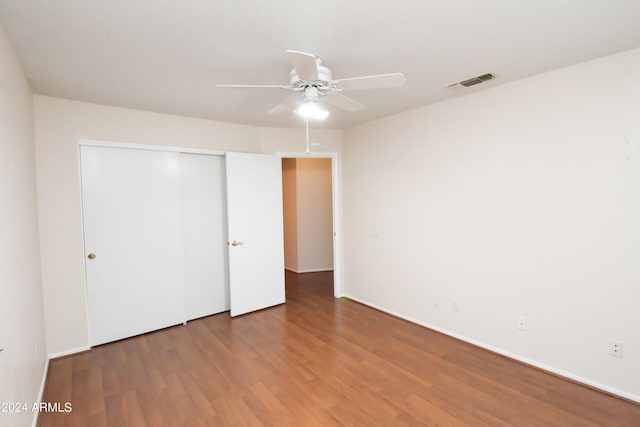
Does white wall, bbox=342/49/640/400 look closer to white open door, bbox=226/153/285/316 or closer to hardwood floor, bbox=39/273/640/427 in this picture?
hardwood floor, bbox=39/273/640/427

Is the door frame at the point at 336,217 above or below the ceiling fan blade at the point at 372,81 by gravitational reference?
below

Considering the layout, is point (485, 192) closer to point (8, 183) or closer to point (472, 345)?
point (472, 345)

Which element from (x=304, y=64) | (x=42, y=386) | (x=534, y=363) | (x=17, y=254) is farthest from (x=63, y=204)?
(x=534, y=363)

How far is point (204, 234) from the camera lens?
3.84 meters

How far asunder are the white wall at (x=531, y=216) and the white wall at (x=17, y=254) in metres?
3.34

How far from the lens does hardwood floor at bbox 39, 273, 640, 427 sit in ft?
6.68

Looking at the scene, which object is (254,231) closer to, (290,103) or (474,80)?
(290,103)

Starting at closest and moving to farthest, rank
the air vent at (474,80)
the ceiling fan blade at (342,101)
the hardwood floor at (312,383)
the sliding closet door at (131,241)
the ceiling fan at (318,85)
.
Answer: the ceiling fan at (318,85) → the hardwood floor at (312,383) → the ceiling fan blade at (342,101) → the air vent at (474,80) → the sliding closet door at (131,241)

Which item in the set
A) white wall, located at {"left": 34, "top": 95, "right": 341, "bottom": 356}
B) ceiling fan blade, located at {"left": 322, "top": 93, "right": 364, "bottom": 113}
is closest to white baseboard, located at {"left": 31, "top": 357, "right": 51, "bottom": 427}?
white wall, located at {"left": 34, "top": 95, "right": 341, "bottom": 356}

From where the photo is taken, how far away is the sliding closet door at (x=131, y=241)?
121 inches

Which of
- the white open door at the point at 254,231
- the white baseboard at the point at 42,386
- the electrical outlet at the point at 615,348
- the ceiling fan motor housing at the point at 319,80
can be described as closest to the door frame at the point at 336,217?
the white open door at the point at 254,231

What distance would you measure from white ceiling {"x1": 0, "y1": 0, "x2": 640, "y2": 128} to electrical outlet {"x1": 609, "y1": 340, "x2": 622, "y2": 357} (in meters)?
2.06

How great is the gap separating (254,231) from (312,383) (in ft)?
6.85

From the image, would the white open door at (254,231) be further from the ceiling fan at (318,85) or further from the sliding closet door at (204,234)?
the ceiling fan at (318,85)
